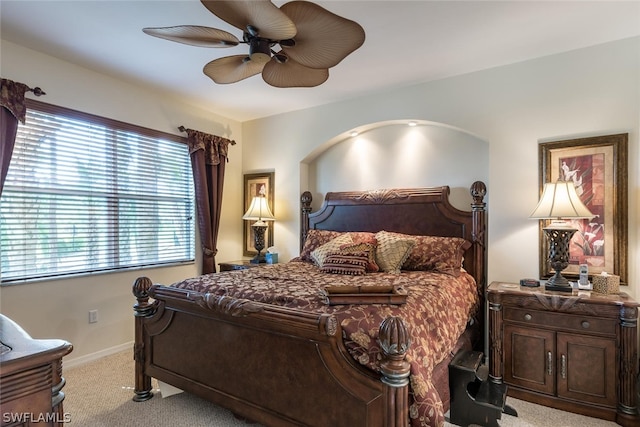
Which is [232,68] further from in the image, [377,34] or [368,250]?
[368,250]

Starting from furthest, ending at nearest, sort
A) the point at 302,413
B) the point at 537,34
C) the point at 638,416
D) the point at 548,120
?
the point at 548,120
the point at 537,34
the point at 638,416
the point at 302,413

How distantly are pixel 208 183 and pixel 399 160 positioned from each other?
7.85 feet

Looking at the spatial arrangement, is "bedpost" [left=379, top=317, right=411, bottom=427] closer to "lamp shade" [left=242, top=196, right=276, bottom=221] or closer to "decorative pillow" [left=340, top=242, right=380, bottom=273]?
"decorative pillow" [left=340, top=242, right=380, bottom=273]

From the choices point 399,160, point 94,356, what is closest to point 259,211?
A: point 399,160

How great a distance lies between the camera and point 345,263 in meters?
2.95

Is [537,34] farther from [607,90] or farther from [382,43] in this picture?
[382,43]

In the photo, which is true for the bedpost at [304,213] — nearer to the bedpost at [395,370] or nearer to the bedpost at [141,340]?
the bedpost at [141,340]

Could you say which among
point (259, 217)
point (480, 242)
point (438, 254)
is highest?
point (259, 217)

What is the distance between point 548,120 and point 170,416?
374cm

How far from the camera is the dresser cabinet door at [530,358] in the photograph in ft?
7.86

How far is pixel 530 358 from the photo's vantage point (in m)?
2.47

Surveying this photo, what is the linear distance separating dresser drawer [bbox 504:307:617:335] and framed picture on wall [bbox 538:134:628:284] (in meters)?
0.53

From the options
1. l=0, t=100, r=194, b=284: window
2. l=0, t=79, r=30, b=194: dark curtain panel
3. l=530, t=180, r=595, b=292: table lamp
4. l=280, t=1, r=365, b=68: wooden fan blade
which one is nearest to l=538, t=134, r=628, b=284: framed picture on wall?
l=530, t=180, r=595, b=292: table lamp

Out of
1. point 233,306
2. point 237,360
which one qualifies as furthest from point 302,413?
point 233,306
